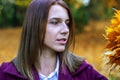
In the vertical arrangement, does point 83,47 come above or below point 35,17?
below

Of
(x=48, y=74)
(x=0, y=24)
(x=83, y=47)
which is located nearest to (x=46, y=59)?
(x=48, y=74)

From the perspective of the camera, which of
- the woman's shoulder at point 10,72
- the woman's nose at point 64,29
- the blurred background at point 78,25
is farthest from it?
the blurred background at point 78,25

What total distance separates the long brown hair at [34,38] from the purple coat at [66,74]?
3cm

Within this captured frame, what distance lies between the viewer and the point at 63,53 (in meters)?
3.55

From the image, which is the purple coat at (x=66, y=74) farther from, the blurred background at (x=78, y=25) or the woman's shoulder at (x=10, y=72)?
the blurred background at (x=78, y=25)

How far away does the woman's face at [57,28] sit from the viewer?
3.38 meters

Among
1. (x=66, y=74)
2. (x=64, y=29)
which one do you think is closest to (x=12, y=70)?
(x=66, y=74)

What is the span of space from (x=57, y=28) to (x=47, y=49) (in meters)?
0.22

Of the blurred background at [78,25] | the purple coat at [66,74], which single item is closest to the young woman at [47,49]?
the purple coat at [66,74]

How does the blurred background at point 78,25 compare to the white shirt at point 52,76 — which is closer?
the white shirt at point 52,76

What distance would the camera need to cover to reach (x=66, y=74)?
139 inches

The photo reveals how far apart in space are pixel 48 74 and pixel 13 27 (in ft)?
52.4

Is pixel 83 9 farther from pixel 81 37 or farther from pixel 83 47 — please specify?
pixel 83 47

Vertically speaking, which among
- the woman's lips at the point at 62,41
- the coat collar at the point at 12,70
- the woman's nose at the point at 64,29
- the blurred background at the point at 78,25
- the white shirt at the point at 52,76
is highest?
the woman's nose at the point at 64,29
